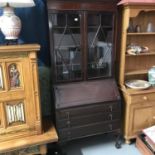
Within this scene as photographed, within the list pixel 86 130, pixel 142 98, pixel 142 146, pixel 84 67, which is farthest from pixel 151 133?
pixel 84 67

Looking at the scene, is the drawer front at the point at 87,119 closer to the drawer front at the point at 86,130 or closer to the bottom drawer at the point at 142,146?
the drawer front at the point at 86,130

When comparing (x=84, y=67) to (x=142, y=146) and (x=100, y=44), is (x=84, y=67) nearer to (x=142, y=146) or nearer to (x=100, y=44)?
(x=100, y=44)

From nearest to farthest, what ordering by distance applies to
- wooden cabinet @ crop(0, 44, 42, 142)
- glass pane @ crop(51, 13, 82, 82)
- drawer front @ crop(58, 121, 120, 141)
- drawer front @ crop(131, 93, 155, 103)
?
wooden cabinet @ crop(0, 44, 42, 142), glass pane @ crop(51, 13, 82, 82), drawer front @ crop(58, 121, 120, 141), drawer front @ crop(131, 93, 155, 103)

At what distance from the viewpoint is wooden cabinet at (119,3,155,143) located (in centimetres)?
217

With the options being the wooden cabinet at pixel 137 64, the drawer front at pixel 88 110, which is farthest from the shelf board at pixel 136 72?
the drawer front at pixel 88 110

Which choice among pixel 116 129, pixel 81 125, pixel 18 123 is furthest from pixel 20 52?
pixel 116 129

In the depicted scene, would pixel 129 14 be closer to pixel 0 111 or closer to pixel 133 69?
pixel 133 69

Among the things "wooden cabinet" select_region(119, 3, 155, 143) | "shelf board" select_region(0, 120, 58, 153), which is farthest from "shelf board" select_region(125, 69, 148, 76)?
"shelf board" select_region(0, 120, 58, 153)

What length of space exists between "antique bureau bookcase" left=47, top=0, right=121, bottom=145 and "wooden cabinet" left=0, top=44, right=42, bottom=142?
30cm

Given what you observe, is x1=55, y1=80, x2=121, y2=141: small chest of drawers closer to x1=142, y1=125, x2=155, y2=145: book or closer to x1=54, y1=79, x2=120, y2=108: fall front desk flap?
x1=54, y1=79, x2=120, y2=108: fall front desk flap

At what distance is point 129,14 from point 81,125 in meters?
1.35

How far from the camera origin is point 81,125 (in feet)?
6.94

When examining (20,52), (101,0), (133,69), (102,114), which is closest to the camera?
(20,52)

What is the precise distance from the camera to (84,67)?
2139 millimetres
